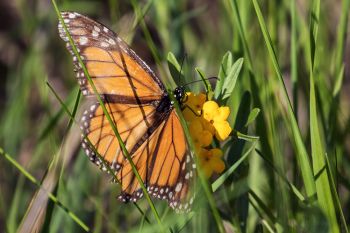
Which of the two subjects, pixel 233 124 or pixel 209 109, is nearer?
pixel 209 109

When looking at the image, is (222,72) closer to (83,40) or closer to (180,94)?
(180,94)

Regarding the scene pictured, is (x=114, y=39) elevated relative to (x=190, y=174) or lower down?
elevated

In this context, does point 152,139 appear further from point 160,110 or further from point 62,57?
point 62,57

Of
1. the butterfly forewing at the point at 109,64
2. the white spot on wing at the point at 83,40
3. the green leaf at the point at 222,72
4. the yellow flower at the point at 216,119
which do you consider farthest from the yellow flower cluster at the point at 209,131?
the white spot on wing at the point at 83,40

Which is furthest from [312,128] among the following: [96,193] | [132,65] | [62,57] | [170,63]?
[62,57]

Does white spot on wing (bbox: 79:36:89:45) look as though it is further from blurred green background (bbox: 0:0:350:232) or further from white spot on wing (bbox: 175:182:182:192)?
white spot on wing (bbox: 175:182:182:192)

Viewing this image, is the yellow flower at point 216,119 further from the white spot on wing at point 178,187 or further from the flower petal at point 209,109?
the white spot on wing at point 178,187

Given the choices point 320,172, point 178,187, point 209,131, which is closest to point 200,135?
point 209,131

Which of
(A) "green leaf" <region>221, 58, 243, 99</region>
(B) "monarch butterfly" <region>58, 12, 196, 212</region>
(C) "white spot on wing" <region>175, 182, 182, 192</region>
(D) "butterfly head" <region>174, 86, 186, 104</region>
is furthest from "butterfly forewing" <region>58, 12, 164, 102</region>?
(C) "white spot on wing" <region>175, 182, 182, 192</region>

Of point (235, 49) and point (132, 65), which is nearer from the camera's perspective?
point (132, 65)
